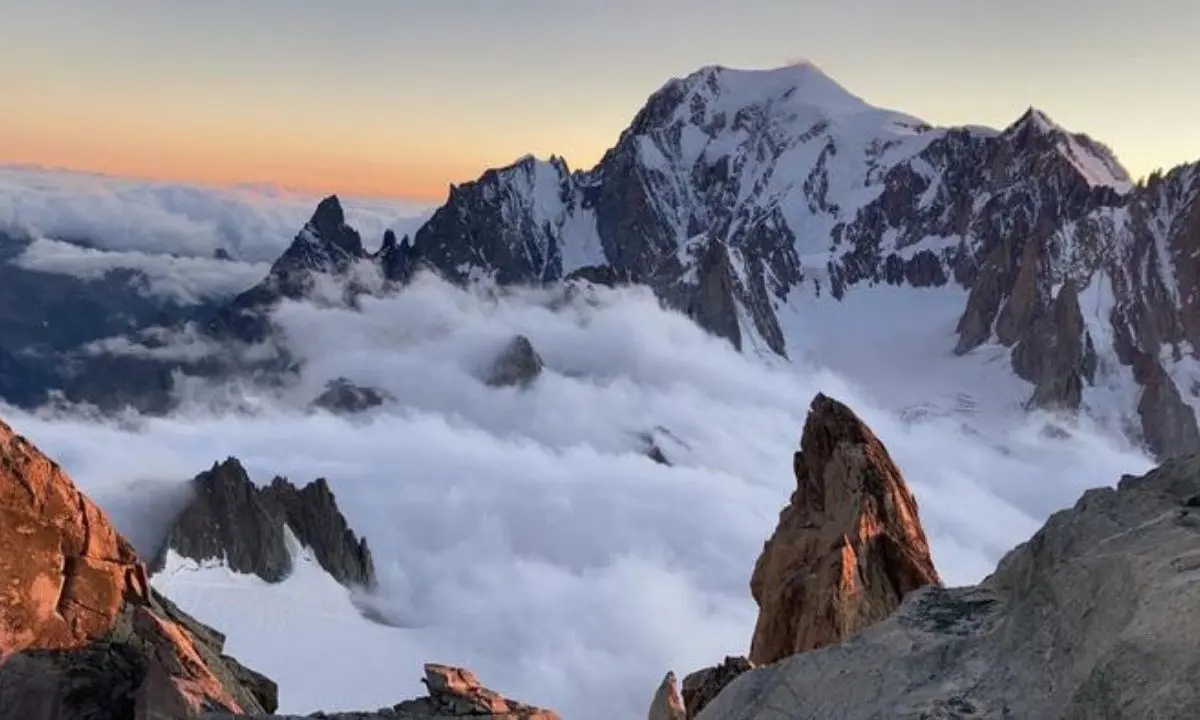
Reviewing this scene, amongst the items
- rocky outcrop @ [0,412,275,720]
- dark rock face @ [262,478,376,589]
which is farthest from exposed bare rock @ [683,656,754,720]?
A: dark rock face @ [262,478,376,589]

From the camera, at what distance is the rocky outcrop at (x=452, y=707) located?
21484mm

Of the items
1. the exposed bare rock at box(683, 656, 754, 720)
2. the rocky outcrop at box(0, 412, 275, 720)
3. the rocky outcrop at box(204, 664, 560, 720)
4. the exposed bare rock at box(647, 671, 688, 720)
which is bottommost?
the rocky outcrop at box(0, 412, 275, 720)

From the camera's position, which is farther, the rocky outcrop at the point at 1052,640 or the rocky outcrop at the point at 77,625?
the rocky outcrop at the point at 77,625

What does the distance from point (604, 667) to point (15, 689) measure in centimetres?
12448

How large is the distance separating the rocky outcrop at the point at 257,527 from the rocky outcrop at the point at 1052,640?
11767cm

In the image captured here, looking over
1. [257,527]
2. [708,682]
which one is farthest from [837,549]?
[257,527]

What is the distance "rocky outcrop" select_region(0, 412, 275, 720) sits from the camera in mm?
20656

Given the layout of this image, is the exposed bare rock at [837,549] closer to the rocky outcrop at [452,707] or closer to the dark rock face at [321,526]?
the rocky outcrop at [452,707]

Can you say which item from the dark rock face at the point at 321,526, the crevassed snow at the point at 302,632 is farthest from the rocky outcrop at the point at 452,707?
the dark rock face at the point at 321,526

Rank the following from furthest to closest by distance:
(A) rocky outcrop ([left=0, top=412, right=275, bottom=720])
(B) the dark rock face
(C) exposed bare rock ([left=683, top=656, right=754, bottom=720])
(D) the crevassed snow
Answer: (B) the dark rock face → (D) the crevassed snow → (C) exposed bare rock ([left=683, top=656, right=754, bottom=720]) → (A) rocky outcrop ([left=0, top=412, right=275, bottom=720])

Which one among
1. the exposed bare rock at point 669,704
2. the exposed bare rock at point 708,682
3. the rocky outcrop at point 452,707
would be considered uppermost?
the exposed bare rock at point 708,682

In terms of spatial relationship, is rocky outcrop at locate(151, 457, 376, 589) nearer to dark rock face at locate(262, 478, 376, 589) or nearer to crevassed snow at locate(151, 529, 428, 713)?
dark rock face at locate(262, 478, 376, 589)

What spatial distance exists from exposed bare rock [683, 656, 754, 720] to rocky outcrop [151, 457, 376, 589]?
328ft

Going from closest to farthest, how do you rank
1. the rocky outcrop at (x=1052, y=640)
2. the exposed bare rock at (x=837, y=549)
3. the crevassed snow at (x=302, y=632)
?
1. the rocky outcrop at (x=1052, y=640)
2. the exposed bare rock at (x=837, y=549)
3. the crevassed snow at (x=302, y=632)
